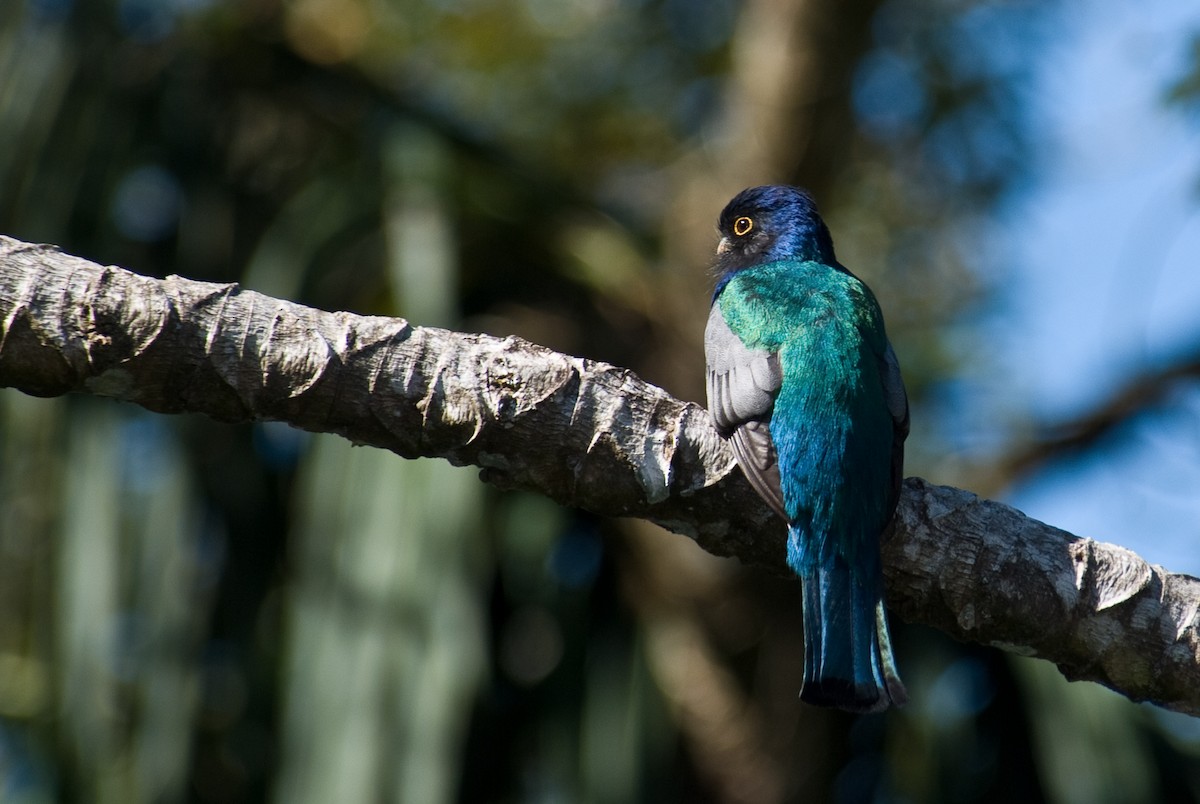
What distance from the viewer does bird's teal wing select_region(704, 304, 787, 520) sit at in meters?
3.11

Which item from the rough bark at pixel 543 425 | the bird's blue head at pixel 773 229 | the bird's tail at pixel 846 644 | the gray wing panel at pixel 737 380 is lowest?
the bird's tail at pixel 846 644

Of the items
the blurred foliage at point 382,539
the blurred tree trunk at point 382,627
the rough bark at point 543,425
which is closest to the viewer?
the rough bark at point 543,425

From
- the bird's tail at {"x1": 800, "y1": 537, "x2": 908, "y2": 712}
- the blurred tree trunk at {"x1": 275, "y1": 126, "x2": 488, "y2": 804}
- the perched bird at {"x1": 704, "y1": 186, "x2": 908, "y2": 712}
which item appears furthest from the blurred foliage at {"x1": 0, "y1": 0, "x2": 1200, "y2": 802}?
the bird's tail at {"x1": 800, "y1": 537, "x2": 908, "y2": 712}

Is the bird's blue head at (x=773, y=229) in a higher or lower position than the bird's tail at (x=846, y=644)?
higher

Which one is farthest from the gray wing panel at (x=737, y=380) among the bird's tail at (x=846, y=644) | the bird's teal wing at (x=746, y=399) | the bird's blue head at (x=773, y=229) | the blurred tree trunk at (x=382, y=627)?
the blurred tree trunk at (x=382, y=627)

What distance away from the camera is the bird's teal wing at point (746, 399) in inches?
122

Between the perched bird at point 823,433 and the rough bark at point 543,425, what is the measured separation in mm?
85

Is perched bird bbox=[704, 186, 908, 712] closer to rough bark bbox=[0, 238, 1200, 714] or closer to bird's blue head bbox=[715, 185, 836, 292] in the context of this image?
rough bark bbox=[0, 238, 1200, 714]

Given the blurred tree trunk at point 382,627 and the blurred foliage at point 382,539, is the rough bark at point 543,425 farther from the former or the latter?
the blurred foliage at point 382,539

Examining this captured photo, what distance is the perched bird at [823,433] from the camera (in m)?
3.11

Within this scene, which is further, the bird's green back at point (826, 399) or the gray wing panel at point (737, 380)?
the gray wing panel at point (737, 380)

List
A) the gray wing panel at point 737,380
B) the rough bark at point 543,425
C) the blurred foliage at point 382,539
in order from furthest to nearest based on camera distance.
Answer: the blurred foliage at point 382,539
the gray wing panel at point 737,380
the rough bark at point 543,425

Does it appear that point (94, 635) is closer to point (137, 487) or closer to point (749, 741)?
point (137, 487)

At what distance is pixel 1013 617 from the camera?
10.1ft
